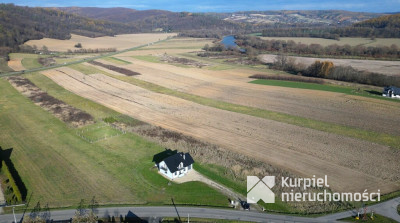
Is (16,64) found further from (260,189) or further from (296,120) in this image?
(260,189)

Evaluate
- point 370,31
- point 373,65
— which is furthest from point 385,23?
point 373,65

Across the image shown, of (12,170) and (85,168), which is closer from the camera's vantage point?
(12,170)

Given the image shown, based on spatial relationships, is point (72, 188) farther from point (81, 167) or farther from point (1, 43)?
point (1, 43)

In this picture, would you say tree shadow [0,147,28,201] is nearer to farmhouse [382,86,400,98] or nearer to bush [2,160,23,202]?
bush [2,160,23,202]

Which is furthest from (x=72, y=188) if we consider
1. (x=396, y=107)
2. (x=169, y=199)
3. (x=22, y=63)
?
(x=22, y=63)

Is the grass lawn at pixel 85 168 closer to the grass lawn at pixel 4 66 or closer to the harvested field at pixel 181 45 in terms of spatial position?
the grass lawn at pixel 4 66

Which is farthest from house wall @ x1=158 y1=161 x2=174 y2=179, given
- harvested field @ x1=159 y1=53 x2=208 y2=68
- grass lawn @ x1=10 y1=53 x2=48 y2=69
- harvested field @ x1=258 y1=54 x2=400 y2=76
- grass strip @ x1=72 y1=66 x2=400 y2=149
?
grass lawn @ x1=10 y1=53 x2=48 y2=69
